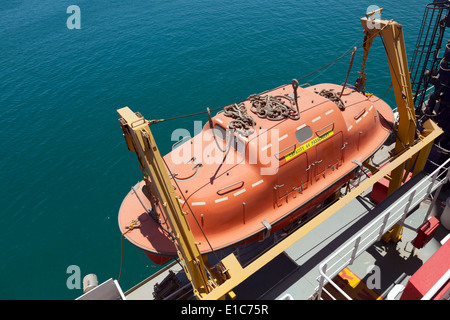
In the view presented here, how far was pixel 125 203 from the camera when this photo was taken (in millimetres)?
10703

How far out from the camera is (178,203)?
6.91 m

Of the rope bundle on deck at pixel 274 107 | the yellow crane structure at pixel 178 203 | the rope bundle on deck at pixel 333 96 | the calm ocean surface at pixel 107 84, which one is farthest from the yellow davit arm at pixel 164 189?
the calm ocean surface at pixel 107 84

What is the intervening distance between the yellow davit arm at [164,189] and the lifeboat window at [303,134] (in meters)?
4.93

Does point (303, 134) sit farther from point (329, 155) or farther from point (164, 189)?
point (164, 189)

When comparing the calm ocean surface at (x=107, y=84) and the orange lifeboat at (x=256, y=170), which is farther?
the calm ocean surface at (x=107, y=84)

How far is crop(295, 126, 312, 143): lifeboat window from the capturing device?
991cm

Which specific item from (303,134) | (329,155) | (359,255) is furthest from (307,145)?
(359,255)

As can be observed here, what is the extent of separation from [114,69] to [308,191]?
88.5 feet

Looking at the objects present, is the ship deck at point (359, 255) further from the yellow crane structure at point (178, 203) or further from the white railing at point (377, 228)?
the yellow crane structure at point (178, 203)

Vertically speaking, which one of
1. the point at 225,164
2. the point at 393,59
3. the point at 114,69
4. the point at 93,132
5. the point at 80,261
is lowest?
the point at 80,261

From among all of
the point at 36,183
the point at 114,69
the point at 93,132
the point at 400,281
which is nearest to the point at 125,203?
the point at 400,281

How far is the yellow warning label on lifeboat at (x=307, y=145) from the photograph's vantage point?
9.70 m

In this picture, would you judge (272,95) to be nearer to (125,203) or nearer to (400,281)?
(125,203)

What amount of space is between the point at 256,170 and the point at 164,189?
3.40 metres
